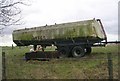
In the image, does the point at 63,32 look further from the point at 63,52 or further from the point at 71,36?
the point at 63,52

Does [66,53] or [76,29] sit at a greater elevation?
[76,29]

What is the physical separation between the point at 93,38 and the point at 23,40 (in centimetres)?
613

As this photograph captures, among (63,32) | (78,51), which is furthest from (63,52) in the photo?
(63,32)

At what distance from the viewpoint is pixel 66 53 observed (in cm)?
2384

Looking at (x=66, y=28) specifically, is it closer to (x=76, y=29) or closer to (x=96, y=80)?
(x=76, y=29)

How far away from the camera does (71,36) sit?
23.8m

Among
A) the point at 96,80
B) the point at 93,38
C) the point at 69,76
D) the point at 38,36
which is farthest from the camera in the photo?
the point at 38,36

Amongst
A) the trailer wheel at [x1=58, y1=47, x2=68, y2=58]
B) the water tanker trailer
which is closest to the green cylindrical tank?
the water tanker trailer

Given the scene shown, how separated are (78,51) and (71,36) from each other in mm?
→ 1277

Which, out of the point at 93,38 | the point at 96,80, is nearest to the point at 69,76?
the point at 96,80

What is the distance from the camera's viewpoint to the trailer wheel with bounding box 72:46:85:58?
76.4 feet

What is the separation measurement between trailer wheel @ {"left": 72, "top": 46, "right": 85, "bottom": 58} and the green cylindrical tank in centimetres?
86

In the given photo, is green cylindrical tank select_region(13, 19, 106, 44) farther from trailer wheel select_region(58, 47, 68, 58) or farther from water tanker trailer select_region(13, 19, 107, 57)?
trailer wheel select_region(58, 47, 68, 58)

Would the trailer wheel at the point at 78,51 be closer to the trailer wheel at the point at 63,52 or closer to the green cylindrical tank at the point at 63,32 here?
the trailer wheel at the point at 63,52
